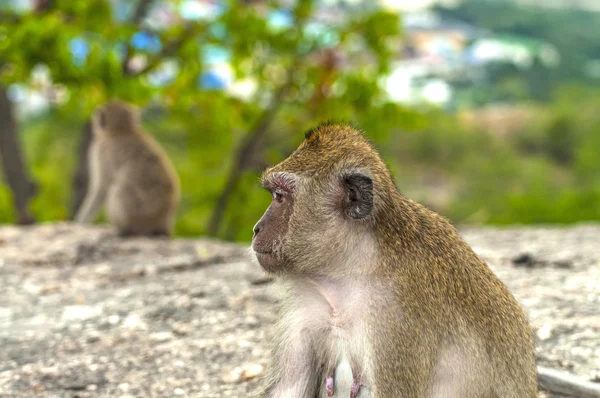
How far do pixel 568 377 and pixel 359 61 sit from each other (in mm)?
7746

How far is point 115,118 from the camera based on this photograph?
776 centimetres

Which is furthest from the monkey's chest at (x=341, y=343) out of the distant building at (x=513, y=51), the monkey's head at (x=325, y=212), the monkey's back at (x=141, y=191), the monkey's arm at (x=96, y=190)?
the distant building at (x=513, y=51)

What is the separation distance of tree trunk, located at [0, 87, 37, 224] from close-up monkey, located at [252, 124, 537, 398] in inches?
310

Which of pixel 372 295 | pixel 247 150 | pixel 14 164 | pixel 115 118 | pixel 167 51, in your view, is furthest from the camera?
pixel 247 150

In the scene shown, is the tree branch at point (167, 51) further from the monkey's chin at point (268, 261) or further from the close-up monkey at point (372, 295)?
the monkey's chin at point (268, 261)

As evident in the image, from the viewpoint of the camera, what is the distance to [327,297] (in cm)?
253

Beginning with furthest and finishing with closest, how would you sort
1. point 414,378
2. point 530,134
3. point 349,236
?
point 530,134
point 349,236
point 414,378

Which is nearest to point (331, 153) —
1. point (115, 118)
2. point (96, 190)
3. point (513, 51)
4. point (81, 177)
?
point (115, 118)

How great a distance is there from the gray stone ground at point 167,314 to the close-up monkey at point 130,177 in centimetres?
65

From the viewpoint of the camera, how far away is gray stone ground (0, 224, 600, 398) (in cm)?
349

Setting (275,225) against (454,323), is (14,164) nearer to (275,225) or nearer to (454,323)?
(275,225)

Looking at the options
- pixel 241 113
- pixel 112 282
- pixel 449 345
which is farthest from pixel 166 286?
pixel 241 113

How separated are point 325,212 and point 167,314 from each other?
7.01 feet

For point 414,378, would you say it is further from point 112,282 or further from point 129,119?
point 129,119
